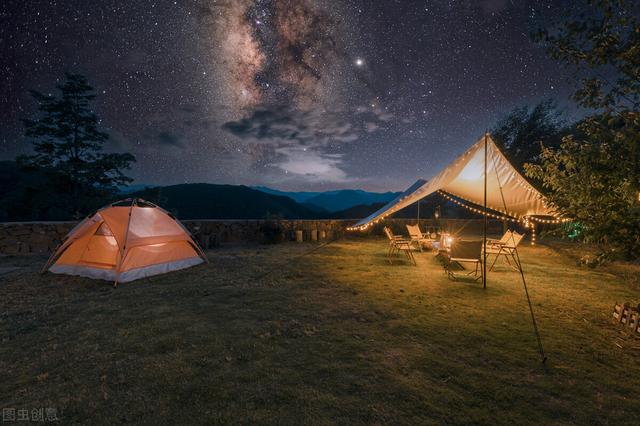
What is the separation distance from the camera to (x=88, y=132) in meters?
13.5

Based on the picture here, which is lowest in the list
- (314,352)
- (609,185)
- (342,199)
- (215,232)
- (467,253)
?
(314,352)

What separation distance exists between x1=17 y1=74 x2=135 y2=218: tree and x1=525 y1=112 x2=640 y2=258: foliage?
16638 mm

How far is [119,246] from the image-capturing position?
5.22m

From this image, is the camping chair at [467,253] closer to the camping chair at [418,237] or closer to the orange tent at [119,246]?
the camping chair at [418,237]

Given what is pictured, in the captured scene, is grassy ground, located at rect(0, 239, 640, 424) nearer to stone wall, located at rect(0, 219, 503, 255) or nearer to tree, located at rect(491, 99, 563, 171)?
stone wall, located at rect(0, 219, 503, 255)

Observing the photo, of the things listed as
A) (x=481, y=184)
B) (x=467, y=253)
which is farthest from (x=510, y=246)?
(x=467, y=253)

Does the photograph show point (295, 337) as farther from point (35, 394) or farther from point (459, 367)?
point (35, 394)

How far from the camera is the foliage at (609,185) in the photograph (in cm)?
286

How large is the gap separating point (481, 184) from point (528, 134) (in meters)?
13.5

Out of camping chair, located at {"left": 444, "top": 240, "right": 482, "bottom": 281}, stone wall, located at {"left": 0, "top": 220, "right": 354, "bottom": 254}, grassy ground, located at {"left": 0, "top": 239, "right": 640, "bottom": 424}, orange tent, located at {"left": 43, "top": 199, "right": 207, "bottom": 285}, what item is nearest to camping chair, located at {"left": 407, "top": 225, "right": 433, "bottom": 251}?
camping chair, located at {"left": 444, "top": 240, "right": 482, "bottom": 281}

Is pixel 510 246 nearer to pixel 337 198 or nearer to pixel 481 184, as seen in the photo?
pixel 481 184

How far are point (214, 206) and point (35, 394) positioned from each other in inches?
2155

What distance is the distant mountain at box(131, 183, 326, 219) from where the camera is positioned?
5147 cm

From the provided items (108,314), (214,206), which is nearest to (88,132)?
(108,314)
